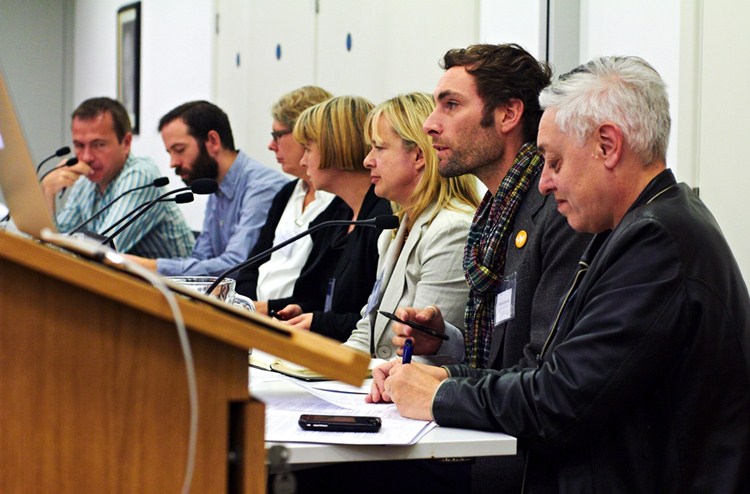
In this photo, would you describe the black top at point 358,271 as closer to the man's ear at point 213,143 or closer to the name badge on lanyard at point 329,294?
the name badge on lanyard at point 329,294

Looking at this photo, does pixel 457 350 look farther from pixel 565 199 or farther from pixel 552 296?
pixel 565 199

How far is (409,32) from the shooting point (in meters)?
4.54

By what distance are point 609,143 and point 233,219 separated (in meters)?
3.08

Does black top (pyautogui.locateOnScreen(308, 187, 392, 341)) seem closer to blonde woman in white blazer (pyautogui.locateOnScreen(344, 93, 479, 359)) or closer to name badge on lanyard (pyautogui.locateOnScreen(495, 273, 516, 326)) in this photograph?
blonde woman in white blazer (pyautogui.locateOnScreen(344, 93, 479, 359))

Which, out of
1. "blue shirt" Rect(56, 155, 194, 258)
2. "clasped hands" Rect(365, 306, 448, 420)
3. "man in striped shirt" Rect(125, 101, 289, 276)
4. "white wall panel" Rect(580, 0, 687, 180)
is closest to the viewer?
"clasped hands" Rect(365, 306, 448, 420)

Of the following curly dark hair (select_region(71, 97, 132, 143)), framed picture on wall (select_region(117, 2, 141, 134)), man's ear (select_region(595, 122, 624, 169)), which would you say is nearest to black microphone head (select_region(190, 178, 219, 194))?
man's ear (select_region(595, 122, 624, 169))

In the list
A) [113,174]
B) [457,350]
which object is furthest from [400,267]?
[113,174]

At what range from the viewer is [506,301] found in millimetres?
2117

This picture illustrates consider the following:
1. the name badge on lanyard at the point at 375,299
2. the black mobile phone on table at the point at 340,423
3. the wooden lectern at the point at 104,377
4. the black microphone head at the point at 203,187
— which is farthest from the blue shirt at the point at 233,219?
the wooden lectern at the point at 104,377

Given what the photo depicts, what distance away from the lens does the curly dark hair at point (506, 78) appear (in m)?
2.49

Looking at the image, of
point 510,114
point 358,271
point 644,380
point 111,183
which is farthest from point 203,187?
point 111,183

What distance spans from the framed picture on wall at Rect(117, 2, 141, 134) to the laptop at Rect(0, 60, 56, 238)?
6.71 metres

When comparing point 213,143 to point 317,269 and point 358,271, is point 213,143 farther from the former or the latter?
point 358,271

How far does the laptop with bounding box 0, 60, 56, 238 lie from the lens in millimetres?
971
